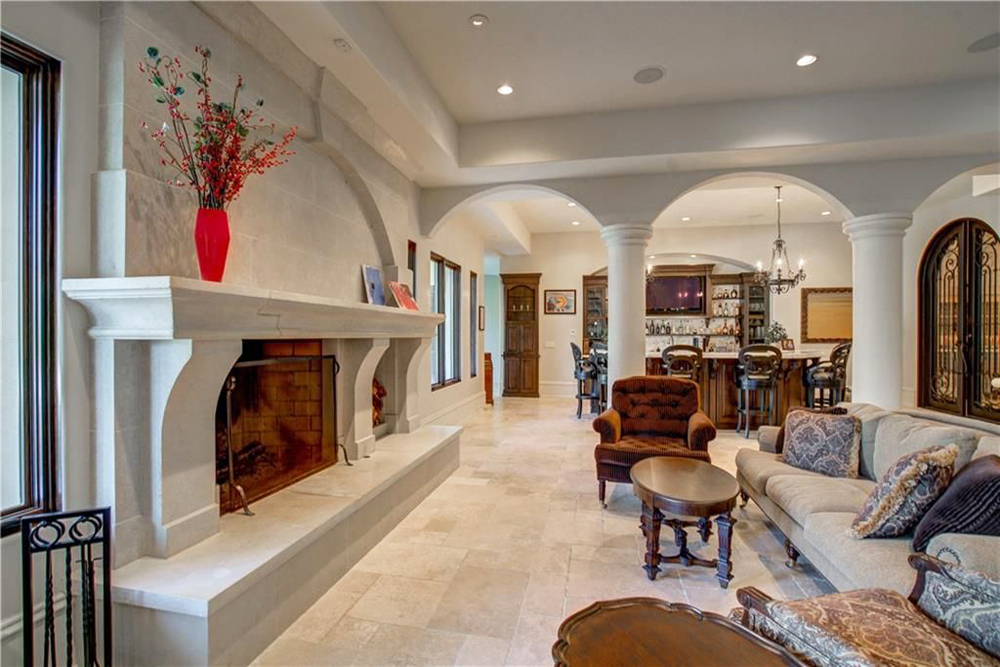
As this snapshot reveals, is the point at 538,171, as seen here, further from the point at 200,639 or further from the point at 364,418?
the point at 200,639

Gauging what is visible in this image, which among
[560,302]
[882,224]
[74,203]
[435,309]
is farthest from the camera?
[560,302]

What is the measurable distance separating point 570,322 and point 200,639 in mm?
8215

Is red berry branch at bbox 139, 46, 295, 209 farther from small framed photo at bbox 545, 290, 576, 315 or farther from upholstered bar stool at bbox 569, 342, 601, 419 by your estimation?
small framed photo at bbox 545, 290, 576, 315

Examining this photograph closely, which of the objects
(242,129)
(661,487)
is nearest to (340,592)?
(661,487)

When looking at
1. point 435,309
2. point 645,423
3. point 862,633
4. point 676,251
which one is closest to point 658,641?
point 862,633

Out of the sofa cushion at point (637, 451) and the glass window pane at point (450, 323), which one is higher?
the glass window pane at point (450, 323)

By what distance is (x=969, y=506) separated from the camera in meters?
1.85

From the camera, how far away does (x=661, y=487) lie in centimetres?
262

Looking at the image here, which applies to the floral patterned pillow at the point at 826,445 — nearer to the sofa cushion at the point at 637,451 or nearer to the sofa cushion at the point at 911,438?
the sofa cushion at the point at 911,438

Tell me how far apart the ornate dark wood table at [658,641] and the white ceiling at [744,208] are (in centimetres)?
549

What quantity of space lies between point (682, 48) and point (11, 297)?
151 inches

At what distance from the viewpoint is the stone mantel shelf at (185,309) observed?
1.70m

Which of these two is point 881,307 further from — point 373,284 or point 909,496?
point 373,284

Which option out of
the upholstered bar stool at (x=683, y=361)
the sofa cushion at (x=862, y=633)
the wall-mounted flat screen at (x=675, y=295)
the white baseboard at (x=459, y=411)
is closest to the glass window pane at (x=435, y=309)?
the white baseboard at (x=459, y=411)
